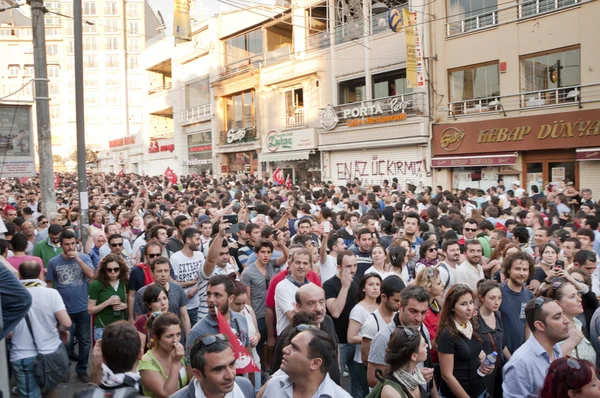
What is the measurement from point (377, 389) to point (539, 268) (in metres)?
3.70

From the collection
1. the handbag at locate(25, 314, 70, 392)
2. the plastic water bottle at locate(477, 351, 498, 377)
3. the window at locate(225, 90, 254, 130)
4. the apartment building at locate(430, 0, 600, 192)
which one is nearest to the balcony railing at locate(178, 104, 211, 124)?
the window at locate(225, 90, 254, 130)

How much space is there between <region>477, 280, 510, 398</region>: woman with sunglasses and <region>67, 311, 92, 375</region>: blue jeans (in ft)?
16.3

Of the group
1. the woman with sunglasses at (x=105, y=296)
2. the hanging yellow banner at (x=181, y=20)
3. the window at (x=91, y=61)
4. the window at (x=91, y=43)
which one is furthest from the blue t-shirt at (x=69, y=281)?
the window at (x=91, y=43)

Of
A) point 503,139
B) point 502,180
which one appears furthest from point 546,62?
point 502,180

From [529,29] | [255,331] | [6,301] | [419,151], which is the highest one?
[529,29]

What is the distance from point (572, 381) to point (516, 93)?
18620 mm

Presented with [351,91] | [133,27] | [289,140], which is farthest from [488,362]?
[133,27]

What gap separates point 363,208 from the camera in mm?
12812

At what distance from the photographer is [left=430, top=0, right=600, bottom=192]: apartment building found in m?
17.6

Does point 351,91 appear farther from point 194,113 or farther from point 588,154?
point 194,113

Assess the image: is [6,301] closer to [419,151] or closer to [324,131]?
[419,151]

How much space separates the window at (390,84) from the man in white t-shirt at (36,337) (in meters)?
21.3

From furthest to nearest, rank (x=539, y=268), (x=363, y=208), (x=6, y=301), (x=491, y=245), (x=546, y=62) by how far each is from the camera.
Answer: (x=546, y=62)
(x=363, y=208)
(x=491, y=245)
(x=539, y=268)
(x=6, y=301)

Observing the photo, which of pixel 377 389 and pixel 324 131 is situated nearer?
pixel 377 389
